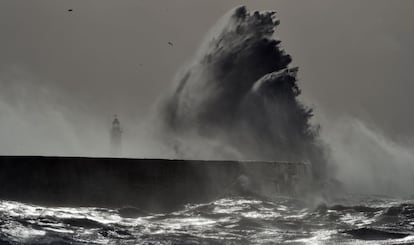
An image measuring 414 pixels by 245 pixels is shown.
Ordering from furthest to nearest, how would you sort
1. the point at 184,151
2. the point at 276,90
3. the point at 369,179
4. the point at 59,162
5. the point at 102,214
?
the point at 369,179
the point at 184,151
the point at 276,90
the point at 59,162
the point at 102,214

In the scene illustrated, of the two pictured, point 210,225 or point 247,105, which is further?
point 247,105

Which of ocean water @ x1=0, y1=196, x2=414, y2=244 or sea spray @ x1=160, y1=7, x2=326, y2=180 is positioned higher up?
sea spray @ x1=160, y1=7, x2=326, y2=180

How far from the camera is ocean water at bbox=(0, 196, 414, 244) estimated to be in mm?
11391

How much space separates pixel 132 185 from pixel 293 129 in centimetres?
945

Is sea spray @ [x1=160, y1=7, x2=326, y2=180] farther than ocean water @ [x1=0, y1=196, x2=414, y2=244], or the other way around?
sea spray @ [x1=160, y1=7, x2=326, y2=180]

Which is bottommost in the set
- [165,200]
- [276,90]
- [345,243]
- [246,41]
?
[345,243]

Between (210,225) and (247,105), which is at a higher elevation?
(247,105)

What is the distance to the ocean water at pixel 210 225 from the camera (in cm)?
1139

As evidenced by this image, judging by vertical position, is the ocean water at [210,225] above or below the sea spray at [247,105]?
below

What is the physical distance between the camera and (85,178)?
625 inches

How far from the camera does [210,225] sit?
535 inches

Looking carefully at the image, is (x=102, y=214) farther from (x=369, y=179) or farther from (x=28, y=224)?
(x=369, y=179)

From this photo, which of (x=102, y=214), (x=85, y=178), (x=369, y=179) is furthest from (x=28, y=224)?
(x=369, y=179)

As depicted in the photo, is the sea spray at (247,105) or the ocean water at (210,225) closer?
the ocean water at (210,225)
